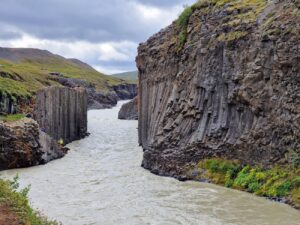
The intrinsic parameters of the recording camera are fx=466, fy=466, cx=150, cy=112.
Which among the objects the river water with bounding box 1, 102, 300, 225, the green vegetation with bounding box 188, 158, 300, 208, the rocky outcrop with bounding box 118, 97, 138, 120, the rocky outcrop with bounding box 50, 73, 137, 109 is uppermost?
the rocky outcrop with bounding box 50, 73, 137, 109

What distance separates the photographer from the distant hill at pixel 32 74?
57109 millimetres

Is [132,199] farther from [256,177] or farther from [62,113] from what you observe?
[62,113]

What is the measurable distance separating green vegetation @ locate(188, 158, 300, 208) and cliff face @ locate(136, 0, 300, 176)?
1.73ft

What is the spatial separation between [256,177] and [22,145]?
17049 millimetres

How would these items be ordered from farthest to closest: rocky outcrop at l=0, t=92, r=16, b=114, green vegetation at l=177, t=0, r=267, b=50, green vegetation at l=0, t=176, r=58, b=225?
rocky outcrop at l=0, t=92, r=16, b=114 → green vegetation at l=177, t=0, r=267, b=50 → green vegetation at l=0, t=176, r=58, b=225

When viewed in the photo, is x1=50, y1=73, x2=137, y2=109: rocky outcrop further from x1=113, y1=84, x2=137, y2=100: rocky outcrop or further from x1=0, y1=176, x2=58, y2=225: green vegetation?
x1=0, y1=176, x2=58, y2=225: green vegetation

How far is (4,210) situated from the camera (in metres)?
15.0

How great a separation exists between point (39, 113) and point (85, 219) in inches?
885

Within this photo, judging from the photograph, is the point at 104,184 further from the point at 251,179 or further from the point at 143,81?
the point at 143,81

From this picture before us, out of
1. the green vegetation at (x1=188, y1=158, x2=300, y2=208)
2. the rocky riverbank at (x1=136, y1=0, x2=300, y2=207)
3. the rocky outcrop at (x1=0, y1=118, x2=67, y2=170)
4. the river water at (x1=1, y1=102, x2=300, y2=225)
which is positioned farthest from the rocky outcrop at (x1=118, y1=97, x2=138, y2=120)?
the green vegetation at (x1=188, y1=158, x2=300, y2=208)

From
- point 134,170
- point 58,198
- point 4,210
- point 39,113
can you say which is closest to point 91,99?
point 39,113

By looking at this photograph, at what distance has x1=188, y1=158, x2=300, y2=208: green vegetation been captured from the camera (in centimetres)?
2008

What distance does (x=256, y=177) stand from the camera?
867 inches

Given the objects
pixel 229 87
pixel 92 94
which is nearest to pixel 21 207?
pixel 229 87
